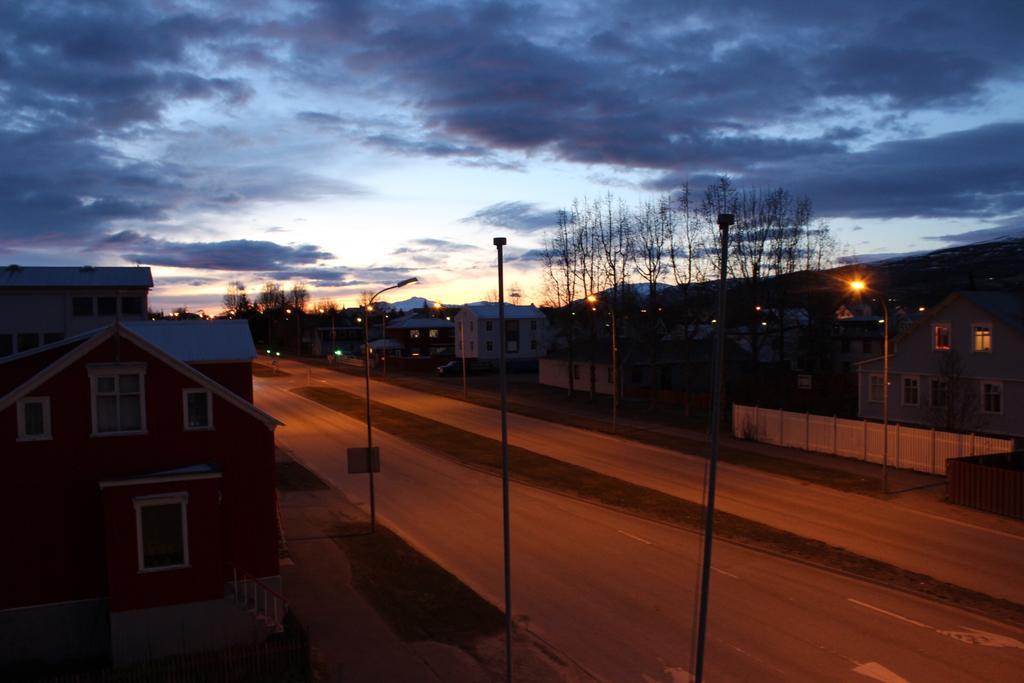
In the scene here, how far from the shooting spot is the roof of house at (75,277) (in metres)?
40.8

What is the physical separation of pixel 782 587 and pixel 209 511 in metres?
13.6

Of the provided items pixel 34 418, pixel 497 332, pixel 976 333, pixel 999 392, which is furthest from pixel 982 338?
pixel 497 332

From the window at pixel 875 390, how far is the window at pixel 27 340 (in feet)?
152

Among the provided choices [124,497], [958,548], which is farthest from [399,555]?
[958,548]

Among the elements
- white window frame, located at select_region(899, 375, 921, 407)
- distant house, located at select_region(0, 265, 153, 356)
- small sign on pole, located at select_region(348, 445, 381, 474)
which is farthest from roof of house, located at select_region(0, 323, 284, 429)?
white window frame, located at select_region(899, 375, 921, 407)

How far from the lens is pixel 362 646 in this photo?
51.1 ft

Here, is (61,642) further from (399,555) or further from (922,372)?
(922,372)

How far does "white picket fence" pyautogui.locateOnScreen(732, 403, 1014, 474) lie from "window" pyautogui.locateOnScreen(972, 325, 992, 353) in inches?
272

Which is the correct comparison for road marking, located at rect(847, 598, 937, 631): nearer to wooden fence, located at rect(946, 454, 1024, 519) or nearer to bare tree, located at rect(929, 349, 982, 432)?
wooden fence, located at rect(946, 454, 1024, 519)

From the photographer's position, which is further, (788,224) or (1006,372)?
(788,224)

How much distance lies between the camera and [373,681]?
14008mm

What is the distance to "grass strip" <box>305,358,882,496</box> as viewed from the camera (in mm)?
31156

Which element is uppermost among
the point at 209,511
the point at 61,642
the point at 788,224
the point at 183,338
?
the point at 788,224

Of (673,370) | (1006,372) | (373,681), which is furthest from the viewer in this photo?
(673,370)
